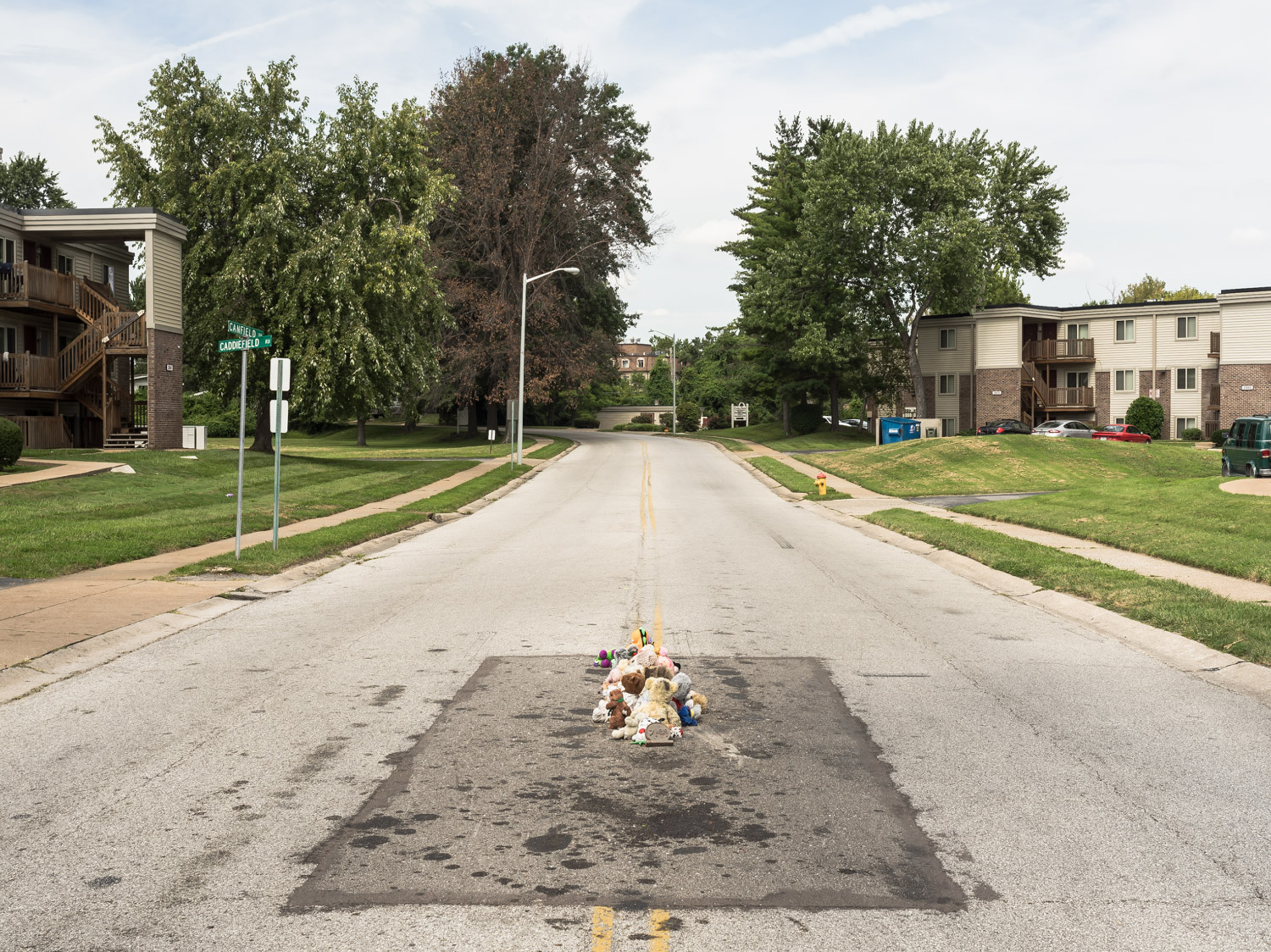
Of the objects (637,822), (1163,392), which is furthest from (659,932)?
(1163,392)

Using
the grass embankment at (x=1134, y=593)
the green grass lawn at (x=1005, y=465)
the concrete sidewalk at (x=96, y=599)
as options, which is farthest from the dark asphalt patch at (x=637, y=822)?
the green grass lawn at (x=1005, y=465)

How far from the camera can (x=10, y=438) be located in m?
25.2

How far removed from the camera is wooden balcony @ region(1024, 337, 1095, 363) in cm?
6097

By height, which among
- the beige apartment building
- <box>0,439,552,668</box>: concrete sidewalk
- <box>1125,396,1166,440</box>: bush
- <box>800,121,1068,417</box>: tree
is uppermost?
<box>800,121,1068,417</box>: tree

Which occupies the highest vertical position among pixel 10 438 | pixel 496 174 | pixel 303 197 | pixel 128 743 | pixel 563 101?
pixel 563 101

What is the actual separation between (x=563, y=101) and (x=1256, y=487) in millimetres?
45159

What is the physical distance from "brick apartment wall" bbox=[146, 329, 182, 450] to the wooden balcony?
4772 centimetres

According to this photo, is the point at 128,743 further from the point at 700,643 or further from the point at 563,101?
the point at 563,101

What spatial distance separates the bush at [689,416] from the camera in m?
91.3

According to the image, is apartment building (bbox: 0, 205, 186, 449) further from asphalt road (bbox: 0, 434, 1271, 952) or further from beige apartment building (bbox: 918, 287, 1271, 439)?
beige apartment building (bbox: 918, 287, 1271, 439)

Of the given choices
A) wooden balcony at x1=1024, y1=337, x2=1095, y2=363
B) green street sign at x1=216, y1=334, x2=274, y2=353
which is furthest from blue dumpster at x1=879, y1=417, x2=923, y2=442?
green street sign at x1=216, y1=334, x2=274, y2=353

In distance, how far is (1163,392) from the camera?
58.9 m

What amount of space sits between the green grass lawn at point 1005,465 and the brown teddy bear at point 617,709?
25.4 meters

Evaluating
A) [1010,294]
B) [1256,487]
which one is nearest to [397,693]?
[1256,487]
